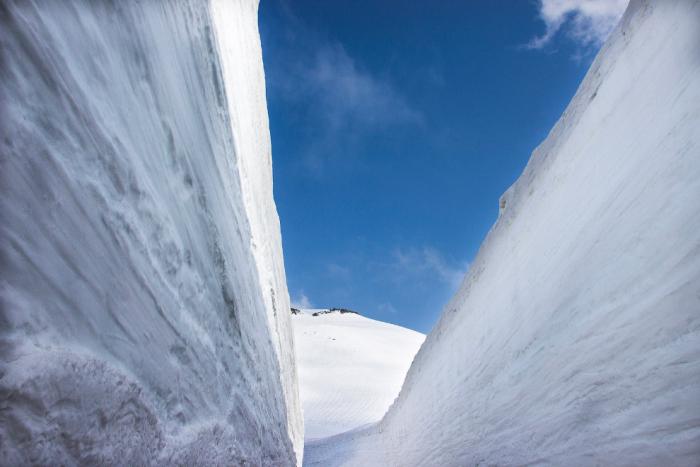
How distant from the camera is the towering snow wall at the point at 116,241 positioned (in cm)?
100

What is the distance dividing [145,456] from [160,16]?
1856 millimetres

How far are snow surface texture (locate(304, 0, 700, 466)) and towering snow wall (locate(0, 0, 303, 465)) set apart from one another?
6.78 feet

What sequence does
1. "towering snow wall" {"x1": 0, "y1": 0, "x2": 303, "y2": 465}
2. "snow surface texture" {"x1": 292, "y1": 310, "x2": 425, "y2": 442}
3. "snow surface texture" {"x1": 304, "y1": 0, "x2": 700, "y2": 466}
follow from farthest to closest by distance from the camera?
1. "snow surface texture" {"x1": 292, "y1": 310, "x2": 425, "y2": 442}
2. "snow surface texture" {"x1": 304, "y1": 0, "x2": 700, "y2": 466}
3. "towering snow wall" {"x1": 0, "y1": 0, "x2": 303, "y2": 465}

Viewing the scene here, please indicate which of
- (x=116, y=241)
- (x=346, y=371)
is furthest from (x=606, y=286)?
(x=346, y=371)

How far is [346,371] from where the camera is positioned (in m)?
18.4

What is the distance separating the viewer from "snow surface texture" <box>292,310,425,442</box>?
1330 cm

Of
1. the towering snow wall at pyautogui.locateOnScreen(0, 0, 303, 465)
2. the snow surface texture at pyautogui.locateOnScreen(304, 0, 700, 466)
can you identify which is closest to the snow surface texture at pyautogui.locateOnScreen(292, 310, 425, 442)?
the snow surface texture at pyautogui.locateOnScreen(304, 0, 700, 466)

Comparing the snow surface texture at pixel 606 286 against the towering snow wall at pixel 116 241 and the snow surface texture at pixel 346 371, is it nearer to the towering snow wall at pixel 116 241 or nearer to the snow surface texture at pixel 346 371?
the towering snow wall at pixel 116 241

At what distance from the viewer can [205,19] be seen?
2598 mm

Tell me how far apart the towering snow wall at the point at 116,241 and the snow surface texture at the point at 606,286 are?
2.07m

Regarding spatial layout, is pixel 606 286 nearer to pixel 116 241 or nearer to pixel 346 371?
pixel 116 241

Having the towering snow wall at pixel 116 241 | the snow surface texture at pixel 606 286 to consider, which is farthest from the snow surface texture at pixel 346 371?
the towering snow wall at pixel 116 241

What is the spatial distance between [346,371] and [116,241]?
17979 mm

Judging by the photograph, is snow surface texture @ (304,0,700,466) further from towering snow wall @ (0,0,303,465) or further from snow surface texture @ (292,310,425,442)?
snow surface texture @ (292,310,425,442)
